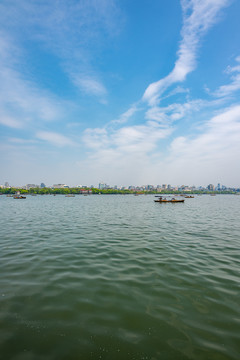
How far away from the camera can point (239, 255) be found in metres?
12.3

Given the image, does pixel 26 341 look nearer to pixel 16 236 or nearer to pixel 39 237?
pixel 39 237

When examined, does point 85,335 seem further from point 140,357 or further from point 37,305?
point 37,305

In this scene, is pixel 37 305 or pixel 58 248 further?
pixel 58 248


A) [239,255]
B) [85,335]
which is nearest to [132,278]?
[85,335]

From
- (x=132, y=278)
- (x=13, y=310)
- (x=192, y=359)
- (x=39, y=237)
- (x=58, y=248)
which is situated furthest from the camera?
(x=39, y=237)

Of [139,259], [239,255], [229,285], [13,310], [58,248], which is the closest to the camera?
[13,310]

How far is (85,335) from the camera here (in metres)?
5.08

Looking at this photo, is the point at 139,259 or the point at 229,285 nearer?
the point at 229,285

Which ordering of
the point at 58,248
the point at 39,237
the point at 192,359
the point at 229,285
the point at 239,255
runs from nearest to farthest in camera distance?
the point at 192,359 → the point at 229,285 → the point at 239,255 → the point at 58,248 → the point at 39,237

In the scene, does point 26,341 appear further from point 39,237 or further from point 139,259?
point 39,237

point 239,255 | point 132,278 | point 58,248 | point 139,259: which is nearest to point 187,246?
point 239,255

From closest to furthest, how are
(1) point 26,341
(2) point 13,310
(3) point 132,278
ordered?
(1) point 26,341 → (2) point 13,310 → (3) point 132,278

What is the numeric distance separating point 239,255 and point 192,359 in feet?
34.1

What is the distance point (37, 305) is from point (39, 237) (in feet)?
37.8
